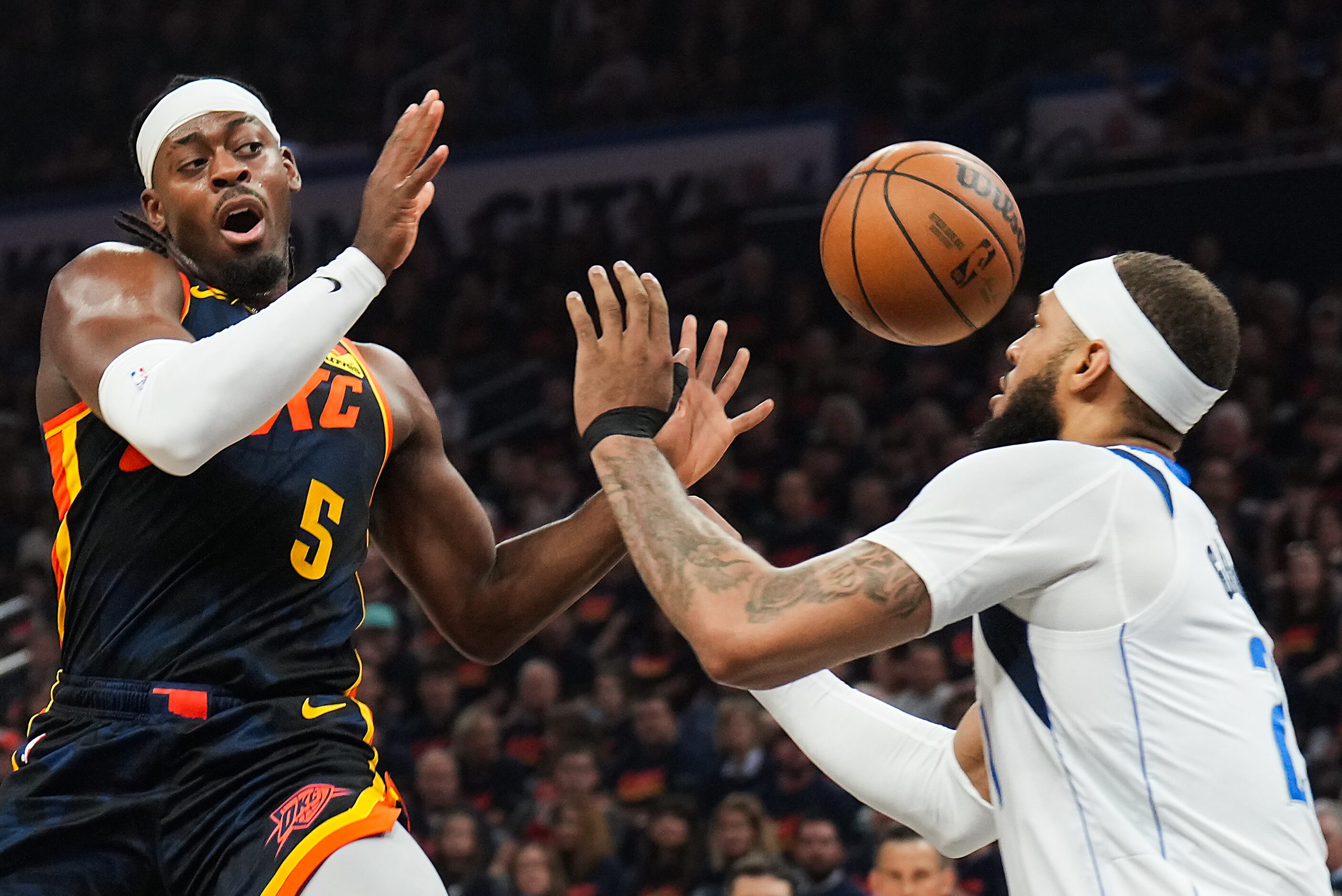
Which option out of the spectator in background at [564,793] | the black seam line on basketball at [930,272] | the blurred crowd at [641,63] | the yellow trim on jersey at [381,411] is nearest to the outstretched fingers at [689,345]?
the black seam line on basketball at [930,272]

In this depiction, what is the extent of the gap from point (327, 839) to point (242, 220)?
1.24 metres

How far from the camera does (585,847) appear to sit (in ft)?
26.2

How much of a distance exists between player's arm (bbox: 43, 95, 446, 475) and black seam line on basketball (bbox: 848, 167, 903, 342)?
3.10 feet

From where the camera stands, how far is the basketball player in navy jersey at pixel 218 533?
2699 mm

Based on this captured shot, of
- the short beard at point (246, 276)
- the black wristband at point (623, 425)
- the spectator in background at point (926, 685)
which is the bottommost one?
the spectator in background at point (926, 685)

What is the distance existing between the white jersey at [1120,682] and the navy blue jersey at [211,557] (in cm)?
109

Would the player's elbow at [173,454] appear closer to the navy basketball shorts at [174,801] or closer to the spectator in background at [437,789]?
the navy basketball shorts at [174,801]

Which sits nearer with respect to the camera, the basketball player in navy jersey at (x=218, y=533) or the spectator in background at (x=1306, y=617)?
the basketball player in navy jersey at (x=218, y=533)

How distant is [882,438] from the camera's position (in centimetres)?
985

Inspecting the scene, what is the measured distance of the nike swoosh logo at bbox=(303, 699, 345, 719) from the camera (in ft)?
9.53

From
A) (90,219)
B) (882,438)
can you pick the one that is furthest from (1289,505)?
(90,219)

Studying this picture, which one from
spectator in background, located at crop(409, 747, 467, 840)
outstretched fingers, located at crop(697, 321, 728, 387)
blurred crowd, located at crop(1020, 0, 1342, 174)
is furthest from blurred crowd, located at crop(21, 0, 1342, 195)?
outstretched fingers, located at crop(697, 321, 728, 387)

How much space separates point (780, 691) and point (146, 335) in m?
1.40

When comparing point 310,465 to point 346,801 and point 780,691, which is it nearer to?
point 346,801
